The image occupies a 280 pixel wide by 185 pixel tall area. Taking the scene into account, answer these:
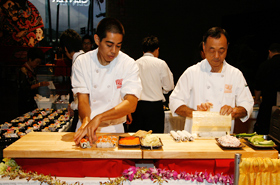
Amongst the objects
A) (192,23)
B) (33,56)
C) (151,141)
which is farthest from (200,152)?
(192,23)

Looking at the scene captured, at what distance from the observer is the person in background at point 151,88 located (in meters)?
4.41

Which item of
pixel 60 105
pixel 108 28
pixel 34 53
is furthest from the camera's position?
pixel 60 105

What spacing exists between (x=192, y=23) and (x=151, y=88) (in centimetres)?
264

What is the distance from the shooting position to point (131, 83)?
2.19 m

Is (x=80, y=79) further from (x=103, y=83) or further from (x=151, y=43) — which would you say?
(x=151, y=43)

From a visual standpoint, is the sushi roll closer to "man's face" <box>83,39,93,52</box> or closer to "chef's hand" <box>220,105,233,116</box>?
"chef's hand" <box>220,105,233,116</box>

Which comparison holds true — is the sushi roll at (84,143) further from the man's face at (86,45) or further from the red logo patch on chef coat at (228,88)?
the man's face at (86,45)

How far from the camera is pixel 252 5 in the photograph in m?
6.12

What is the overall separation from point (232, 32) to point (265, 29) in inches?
28.2

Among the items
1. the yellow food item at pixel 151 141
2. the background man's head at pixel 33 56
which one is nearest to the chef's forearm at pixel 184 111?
the yellow food item at pixel 151 141

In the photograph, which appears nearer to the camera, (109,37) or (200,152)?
(200,152)

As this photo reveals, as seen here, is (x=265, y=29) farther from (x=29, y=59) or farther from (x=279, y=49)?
(x=29, y=59)

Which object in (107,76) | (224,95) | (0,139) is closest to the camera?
(107,76)

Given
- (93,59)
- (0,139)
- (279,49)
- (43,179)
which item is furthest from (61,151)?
(279,49)
